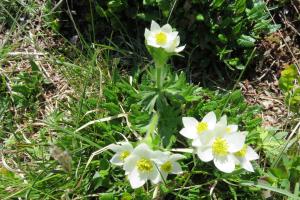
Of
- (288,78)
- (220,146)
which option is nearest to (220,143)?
(220,146)

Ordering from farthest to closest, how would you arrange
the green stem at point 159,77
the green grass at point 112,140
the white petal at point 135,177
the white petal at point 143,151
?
1. the green grass at point 112,140
2. the green stem at point 159,77
3. the white petal at point 135,177
4. the white petal at point 143,151

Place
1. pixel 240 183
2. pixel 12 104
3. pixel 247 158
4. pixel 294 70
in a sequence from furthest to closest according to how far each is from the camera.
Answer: pixel 12 104
pixel 294 70
pixel 240 183
pixel 247 158

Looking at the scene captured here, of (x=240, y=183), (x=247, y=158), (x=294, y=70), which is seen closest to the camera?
(x=247, y=158)

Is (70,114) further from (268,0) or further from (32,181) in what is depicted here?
(268,0)

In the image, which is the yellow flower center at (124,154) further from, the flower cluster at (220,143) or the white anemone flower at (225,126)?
the white anemone flower at (225,126)

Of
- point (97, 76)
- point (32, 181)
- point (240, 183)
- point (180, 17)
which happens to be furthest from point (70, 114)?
point (240, 183)

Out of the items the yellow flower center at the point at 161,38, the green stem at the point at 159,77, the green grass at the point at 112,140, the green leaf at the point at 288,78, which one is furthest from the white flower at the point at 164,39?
the green leaf at the point at 288,78

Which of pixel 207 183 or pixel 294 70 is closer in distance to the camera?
pixel 207 183

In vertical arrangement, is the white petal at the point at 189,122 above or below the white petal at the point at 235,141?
above
